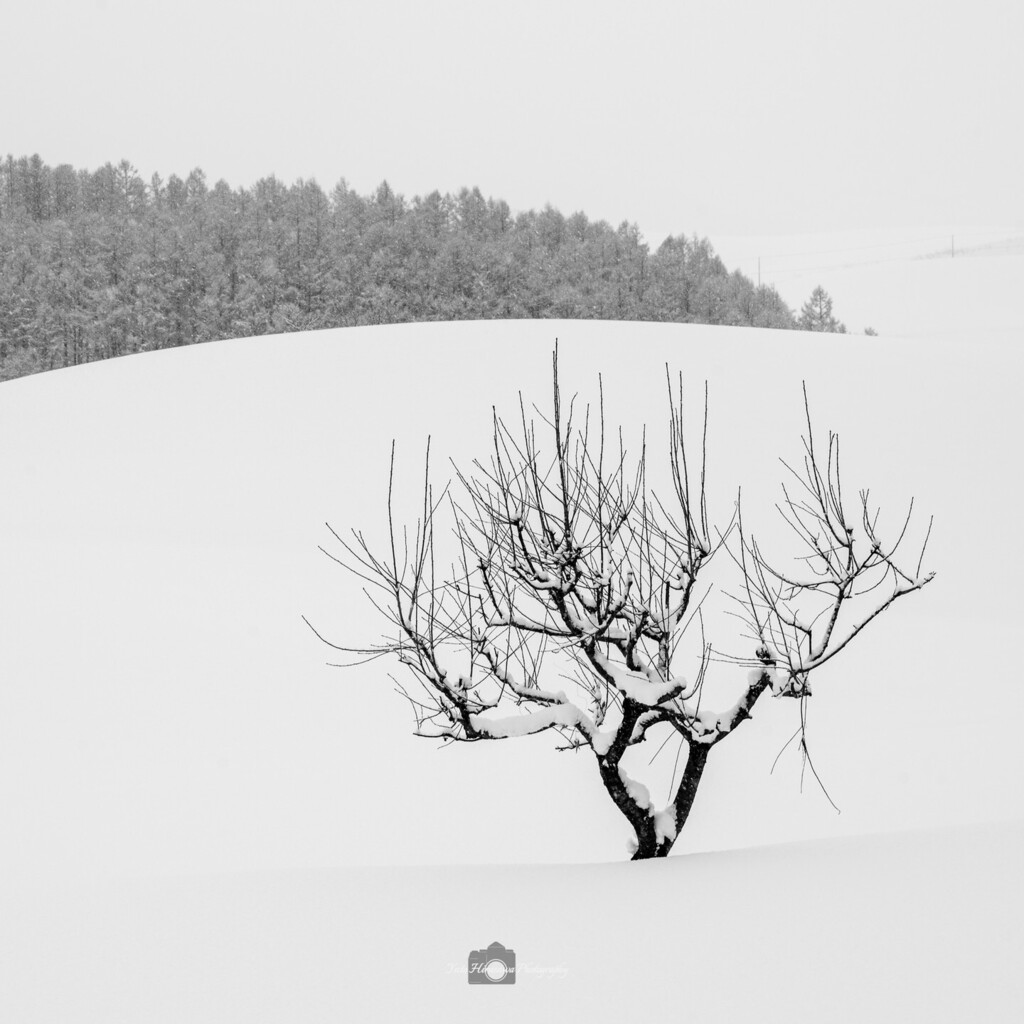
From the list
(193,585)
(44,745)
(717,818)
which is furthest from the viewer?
(193,585)

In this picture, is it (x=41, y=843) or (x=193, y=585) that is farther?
(x=193, y=585)

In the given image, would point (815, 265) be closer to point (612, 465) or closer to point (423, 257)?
point (423, 257)

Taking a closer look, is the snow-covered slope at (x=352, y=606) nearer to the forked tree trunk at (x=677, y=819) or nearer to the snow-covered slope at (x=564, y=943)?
the forked tree trunk at (x=677, y=819)

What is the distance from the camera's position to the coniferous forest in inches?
1512

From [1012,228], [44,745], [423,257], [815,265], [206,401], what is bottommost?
[44,745]

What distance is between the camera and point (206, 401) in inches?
593

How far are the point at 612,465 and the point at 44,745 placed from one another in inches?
277

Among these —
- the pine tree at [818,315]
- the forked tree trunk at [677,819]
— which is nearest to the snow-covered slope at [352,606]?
the forked tree trunk at [677,819]

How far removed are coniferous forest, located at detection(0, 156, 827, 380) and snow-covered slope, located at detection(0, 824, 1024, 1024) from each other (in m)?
35.9

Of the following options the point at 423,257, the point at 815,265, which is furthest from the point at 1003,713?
the point at 815,265

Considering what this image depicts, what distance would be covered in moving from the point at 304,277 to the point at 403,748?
3659cm

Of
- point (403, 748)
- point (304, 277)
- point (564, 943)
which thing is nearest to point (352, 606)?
point (403, 748)

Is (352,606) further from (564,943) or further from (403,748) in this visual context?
(564,943)

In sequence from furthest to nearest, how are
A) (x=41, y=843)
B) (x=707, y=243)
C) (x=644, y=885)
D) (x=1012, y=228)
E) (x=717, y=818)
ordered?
(x=1012, y=228)
(x=707, y=243)
(x=717, y=818)
(x=41, y=843)
(x=644, y=885)
